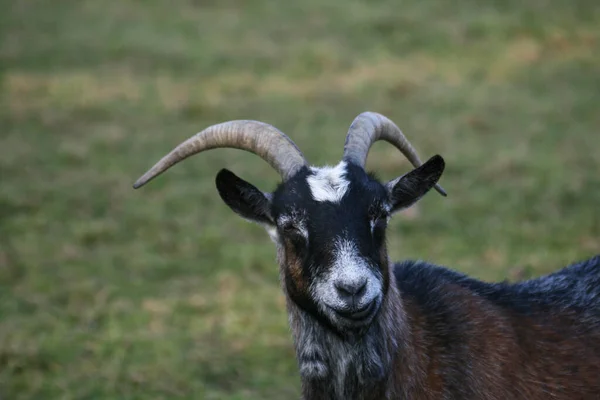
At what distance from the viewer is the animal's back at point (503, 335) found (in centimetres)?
486

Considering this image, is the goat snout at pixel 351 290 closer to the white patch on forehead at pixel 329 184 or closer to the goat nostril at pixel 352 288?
the goat nostril at pixel 352 288

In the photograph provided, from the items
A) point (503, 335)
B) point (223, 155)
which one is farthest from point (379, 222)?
point (223, 155)

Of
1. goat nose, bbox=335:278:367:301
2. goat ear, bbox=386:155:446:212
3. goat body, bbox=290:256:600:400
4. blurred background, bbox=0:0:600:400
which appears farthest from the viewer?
blurred background, bbox=0:0:600:400

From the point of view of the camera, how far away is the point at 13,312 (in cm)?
871

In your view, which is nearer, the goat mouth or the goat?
the goat mouth

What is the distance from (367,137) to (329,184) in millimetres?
574

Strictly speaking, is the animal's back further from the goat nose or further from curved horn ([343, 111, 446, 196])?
the goat nose

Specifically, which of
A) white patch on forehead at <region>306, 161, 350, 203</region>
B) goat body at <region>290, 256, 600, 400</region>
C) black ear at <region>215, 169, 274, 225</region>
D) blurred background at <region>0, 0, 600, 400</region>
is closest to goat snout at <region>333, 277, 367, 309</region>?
goat body at <region>290, 256, 600, 400</region>

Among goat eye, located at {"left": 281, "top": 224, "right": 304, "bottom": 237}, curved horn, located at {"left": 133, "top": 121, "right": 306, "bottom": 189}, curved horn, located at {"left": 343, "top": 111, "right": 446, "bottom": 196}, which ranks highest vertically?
curved horn, located at {"left": 343, "top": 111, "right": 446, "bottom": 196}

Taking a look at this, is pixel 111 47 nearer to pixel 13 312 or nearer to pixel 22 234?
pixel 22 234

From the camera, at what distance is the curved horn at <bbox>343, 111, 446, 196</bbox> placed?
5.16m

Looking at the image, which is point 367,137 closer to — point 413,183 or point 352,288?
point 413,183

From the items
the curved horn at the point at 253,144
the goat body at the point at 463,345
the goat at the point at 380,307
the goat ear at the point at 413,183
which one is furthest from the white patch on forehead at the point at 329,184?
the goat body at the point at 463,345

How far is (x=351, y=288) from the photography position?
444 centimetres
